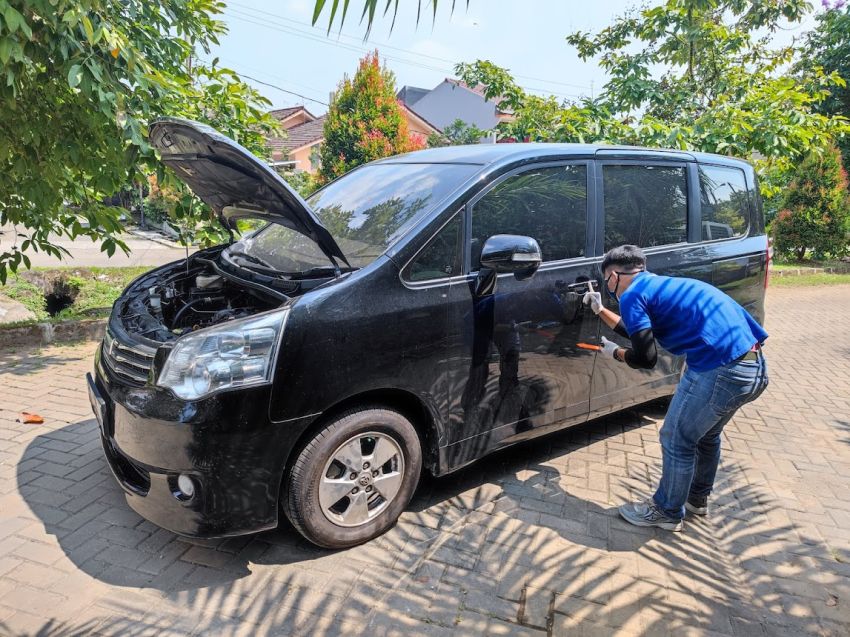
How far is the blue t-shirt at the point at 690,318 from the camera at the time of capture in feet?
9.71

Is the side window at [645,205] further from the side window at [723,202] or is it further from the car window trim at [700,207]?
the side window at [723,202]

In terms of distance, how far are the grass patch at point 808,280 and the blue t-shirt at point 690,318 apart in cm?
1049

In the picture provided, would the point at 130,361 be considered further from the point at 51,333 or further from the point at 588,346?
the point at 51,333

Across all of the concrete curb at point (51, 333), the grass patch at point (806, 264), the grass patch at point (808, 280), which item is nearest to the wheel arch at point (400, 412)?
the concrete curb at point (51, 333)

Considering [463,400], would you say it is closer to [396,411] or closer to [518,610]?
[396,411]

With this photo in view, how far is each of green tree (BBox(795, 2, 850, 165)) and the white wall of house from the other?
18.6 m

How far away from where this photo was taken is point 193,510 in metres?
2.56

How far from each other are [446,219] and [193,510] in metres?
1.80

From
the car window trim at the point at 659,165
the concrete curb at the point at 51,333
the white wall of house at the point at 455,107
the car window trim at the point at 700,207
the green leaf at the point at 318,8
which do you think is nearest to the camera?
the green leaf at the point at 318,8

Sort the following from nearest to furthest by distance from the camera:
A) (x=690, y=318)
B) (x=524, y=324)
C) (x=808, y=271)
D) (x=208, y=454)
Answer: (x=208, y=454) → (x=690, y=318) → (x=524, y=324) → (x=808, y=271)

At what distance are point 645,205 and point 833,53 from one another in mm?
16988

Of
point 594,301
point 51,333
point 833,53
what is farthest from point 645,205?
point 833,53

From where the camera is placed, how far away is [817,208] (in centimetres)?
1377

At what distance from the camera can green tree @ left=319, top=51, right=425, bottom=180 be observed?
48.4ft
